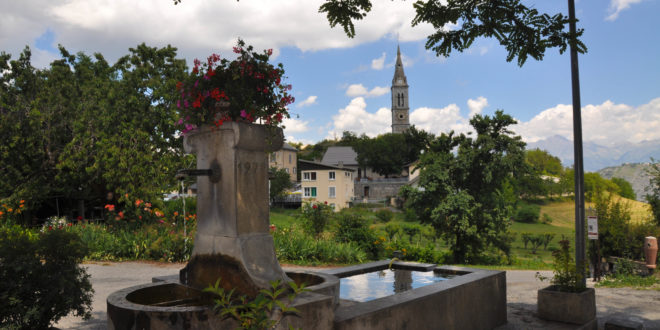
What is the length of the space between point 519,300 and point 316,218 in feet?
25.5

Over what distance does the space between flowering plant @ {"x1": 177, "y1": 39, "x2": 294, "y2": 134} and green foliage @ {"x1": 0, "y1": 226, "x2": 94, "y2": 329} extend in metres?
1.94

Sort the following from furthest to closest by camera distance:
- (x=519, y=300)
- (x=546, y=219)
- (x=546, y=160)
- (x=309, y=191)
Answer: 1. (x=546, y=160)
2. (x=546, y=219)
3. (x=309, y=191)
4. (x=519, y=300)

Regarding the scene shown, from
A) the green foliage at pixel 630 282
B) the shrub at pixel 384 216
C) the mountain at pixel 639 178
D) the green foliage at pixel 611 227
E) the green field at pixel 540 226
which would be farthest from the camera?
the shrub at pixel 384 216

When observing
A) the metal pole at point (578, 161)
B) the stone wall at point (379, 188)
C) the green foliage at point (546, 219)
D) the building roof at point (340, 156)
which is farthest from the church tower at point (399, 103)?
the metal pole at point (578, 161)

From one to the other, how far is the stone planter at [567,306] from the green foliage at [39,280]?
6.19m

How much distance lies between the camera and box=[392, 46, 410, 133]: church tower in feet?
455

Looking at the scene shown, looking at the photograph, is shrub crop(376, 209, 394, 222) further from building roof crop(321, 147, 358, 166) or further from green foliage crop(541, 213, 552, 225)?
building roof crop(321, 147, 358, 166)

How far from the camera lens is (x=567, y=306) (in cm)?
Result: 624

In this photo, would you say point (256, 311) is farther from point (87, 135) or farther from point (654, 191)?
point (654, 191)

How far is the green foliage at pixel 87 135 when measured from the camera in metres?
16.7

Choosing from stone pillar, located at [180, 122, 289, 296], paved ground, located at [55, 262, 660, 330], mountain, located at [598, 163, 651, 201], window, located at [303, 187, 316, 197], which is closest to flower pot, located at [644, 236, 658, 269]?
paved ground, located at [55, 262, 660, 330]

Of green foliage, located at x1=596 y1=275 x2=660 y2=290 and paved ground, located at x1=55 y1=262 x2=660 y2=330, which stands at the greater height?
paved ground, located at x1=55 y1=262 x2=660 y2=330

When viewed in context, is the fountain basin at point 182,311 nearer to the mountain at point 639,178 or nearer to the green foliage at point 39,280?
the green foliage at point 39,280

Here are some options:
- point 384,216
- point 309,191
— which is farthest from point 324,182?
point 384,216
